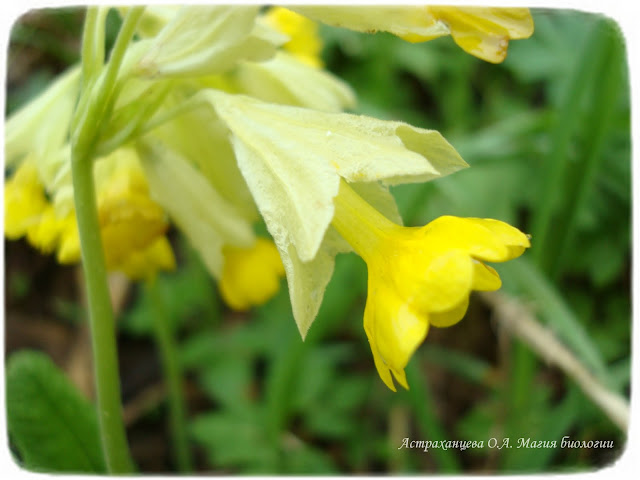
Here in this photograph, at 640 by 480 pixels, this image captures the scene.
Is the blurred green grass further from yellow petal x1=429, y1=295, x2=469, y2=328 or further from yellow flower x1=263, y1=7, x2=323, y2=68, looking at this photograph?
yellow petal x1=429, y1=295, x2=469, y2=328

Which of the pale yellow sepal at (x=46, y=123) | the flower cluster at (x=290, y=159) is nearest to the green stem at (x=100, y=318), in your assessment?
the flower cluster at (x=290, y=159)

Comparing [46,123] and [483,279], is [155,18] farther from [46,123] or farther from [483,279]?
[483,279]

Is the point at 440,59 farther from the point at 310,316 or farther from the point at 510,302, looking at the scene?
the point at 310,316

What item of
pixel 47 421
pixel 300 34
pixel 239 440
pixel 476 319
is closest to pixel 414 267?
pixel 47 421

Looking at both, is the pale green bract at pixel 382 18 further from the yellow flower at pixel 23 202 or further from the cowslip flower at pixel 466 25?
the yellow flower at pixel 23 202

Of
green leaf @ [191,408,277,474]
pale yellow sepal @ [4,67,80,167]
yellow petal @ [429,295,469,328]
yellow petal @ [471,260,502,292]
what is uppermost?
pale yellow sepal @ [4,67,80,167]

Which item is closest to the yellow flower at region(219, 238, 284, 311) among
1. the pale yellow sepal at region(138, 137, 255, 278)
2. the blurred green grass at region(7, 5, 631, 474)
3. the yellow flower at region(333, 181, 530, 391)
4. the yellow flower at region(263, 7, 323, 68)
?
the pale yellow sepal at region(138, 137, 255, 278)
